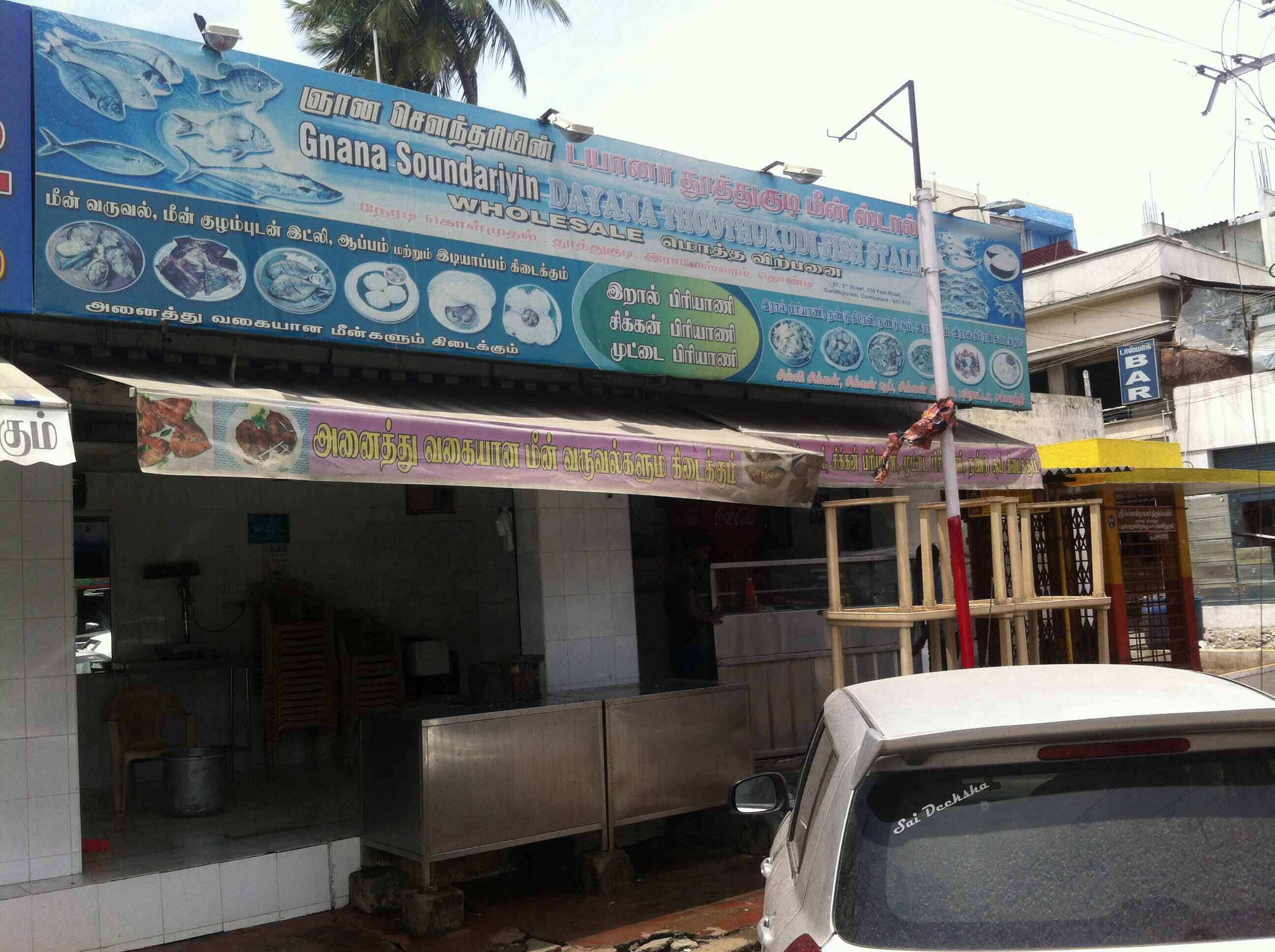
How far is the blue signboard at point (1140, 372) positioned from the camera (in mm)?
22719

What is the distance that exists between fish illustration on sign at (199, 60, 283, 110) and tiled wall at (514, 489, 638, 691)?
123 inches

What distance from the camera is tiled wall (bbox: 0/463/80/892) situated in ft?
18.4

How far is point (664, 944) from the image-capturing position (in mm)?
5898

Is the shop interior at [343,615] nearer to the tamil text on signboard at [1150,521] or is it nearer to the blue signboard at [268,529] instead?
the blue signboard at [268,529]

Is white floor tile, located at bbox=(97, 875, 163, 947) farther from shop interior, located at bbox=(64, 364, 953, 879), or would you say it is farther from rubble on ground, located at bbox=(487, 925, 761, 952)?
rubble on ground, located at bbox=(487, 925, 761, 952)

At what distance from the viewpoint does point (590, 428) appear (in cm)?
676

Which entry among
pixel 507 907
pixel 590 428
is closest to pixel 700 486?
pixel 590 428

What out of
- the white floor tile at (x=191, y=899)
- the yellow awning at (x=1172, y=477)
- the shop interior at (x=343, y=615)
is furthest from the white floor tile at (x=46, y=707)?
the yellow awning at (x=1172, y=477)

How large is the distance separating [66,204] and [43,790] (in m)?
3.07

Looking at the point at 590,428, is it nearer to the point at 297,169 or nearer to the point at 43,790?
the point at 297,169

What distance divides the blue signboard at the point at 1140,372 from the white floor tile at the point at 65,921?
22.0 metres

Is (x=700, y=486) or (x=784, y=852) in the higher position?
(x=700, y=486)

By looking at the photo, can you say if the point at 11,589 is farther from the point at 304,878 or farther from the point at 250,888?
the point at 304,878

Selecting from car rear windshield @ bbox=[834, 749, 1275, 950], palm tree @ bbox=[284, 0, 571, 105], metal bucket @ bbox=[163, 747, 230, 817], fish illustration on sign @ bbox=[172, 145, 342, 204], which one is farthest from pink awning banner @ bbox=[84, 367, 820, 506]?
palm tree @ bbox=[284, 0, 571, 105]
